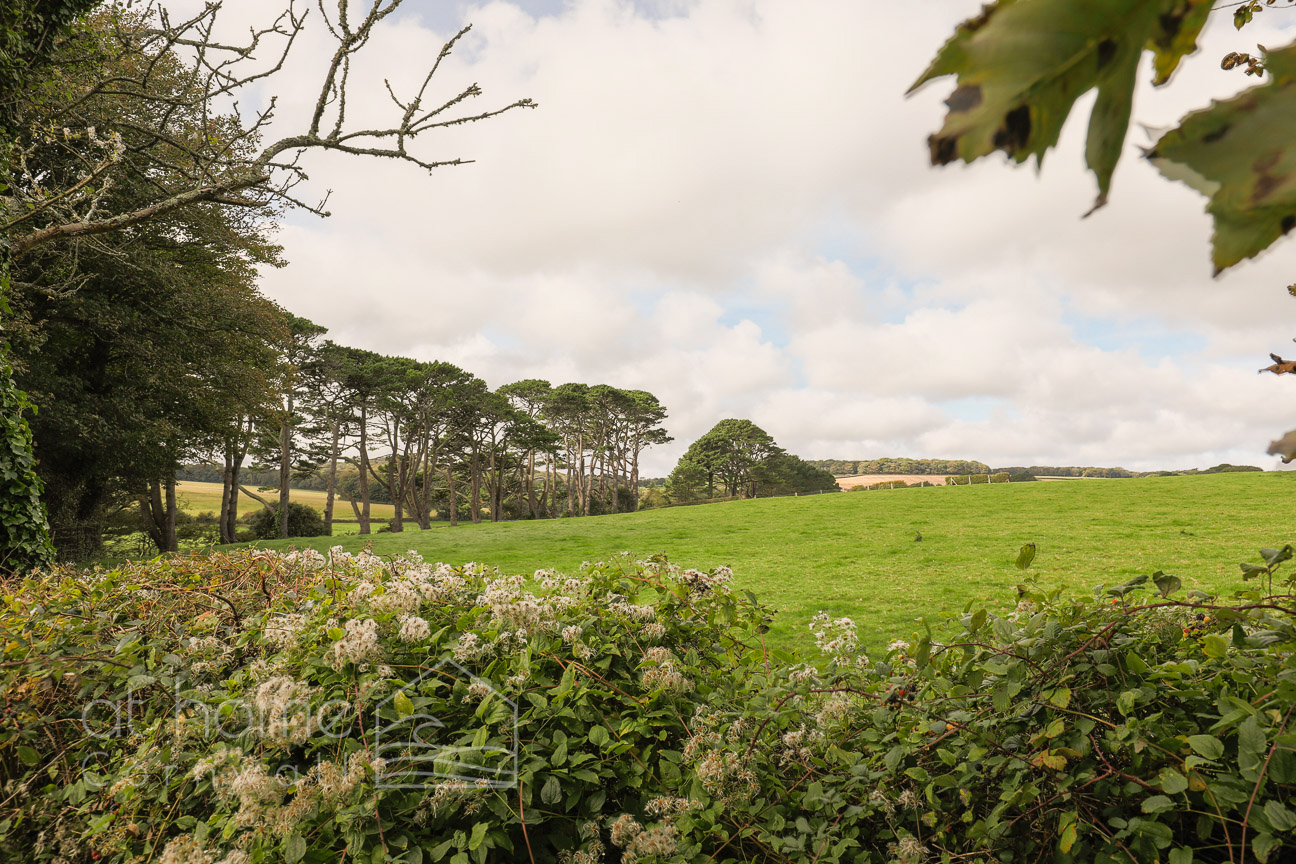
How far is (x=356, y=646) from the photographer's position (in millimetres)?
2055

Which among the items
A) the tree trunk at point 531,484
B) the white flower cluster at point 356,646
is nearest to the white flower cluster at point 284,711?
the white flower cluster at point 356,646

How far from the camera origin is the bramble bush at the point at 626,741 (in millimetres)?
1646

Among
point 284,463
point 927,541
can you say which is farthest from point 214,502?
point 927,541

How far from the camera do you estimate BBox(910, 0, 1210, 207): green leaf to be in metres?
0.39

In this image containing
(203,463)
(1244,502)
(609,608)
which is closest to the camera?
(609,608)

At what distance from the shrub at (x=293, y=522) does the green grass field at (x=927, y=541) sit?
1447cm

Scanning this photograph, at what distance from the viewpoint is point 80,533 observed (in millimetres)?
16422

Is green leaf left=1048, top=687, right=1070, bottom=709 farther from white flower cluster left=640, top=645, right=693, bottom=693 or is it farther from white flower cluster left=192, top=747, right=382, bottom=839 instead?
white flower cluster left=192, top=747, right=382, bottom=839

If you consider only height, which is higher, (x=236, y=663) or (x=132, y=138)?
(x=132, y=138)

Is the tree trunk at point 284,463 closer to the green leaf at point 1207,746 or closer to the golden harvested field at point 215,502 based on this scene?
the golden harvested field at point 215,502

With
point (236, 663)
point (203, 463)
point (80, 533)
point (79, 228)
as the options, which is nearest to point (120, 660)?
point (236, 663)

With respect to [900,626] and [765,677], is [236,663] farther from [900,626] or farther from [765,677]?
[900,626]

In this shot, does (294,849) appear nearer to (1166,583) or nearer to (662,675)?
(662,675)

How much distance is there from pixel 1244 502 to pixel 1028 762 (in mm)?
25587
